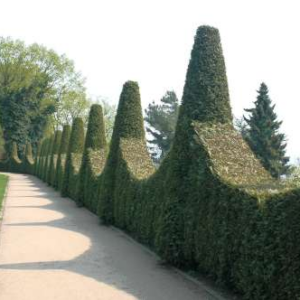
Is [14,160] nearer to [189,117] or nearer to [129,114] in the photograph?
[129,114]

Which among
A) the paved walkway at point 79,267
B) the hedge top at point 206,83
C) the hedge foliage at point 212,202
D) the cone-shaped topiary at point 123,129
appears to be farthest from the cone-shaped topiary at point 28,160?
the hedge top at point 206,83

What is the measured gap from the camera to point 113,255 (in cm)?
966

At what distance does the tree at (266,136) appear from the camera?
41562mm

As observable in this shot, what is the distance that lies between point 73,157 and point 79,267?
50.8 ft

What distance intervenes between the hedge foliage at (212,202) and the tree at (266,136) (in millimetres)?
29330

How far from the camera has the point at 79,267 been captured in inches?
334

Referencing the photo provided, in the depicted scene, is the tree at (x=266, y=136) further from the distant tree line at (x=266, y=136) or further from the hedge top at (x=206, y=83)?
the hedge top at (x=206, y=83)

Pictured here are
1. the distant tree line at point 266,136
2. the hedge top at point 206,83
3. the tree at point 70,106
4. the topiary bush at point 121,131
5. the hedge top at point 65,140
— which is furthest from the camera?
the tree at point 70,106

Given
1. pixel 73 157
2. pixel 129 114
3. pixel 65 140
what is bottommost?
pixel 73 157

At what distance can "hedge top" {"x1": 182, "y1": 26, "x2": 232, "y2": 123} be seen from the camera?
887 centimetres

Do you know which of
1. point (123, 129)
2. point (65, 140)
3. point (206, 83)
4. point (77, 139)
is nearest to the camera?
point (206, 83)

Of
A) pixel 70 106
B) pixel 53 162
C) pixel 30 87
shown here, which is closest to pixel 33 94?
pixel 30 87

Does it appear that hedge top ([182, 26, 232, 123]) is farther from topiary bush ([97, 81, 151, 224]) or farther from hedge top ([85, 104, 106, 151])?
hedge top ([85, 104, 106, 151])

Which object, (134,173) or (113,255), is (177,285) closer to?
(113,255)
